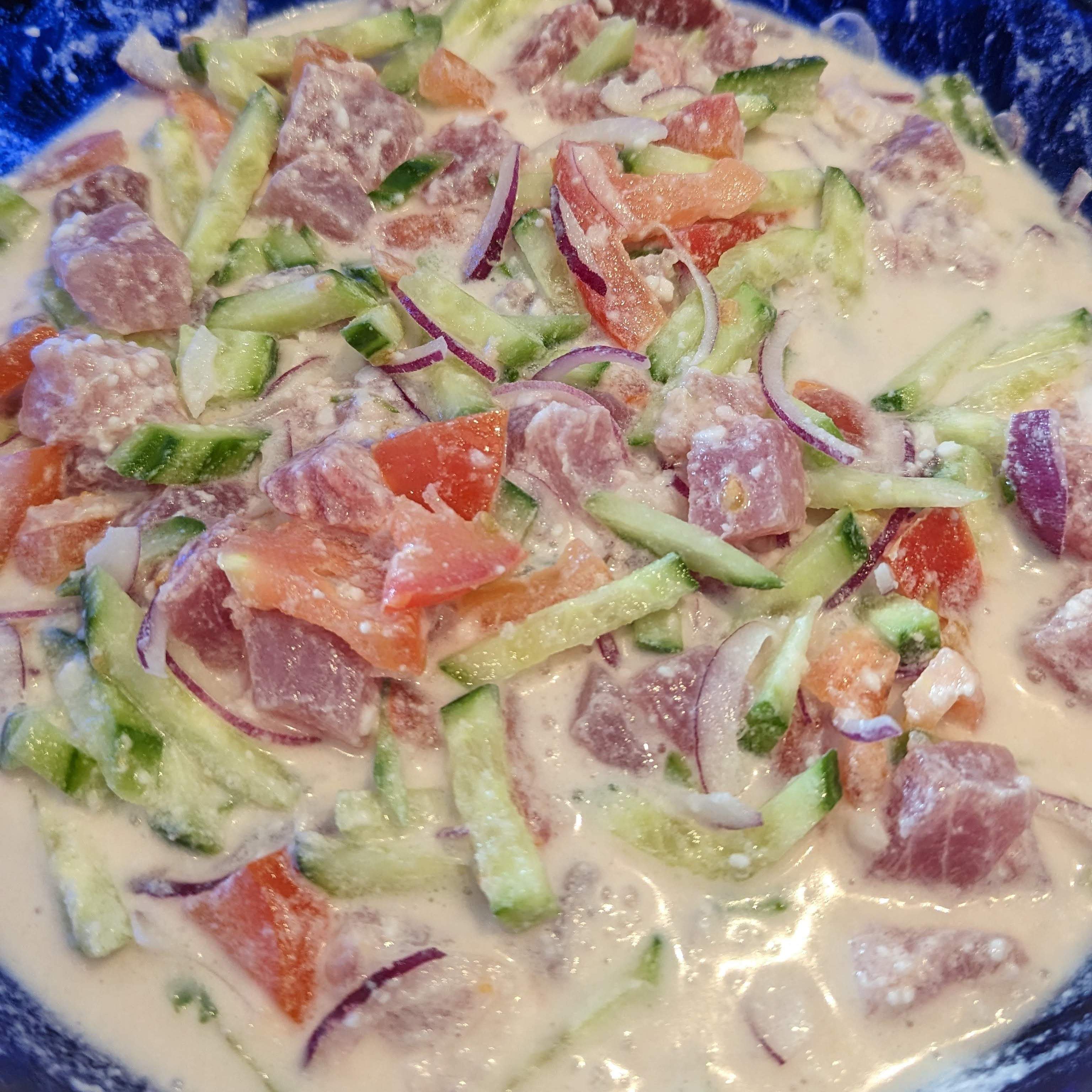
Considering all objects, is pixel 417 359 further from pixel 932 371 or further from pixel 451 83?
pixel 932 371

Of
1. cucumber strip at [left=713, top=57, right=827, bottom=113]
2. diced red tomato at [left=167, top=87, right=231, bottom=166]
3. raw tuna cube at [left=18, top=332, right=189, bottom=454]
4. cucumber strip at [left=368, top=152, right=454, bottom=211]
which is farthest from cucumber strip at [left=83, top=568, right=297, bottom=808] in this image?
cucumber strip at [left=713, top=57, right=827, bottom=113]

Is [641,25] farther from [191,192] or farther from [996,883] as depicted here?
[996,883]

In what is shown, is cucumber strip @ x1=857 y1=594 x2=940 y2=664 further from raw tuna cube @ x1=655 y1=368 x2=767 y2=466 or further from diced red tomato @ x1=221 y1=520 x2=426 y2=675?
diced red tomato @ x1=221 y1=520 x2=426 y2=675

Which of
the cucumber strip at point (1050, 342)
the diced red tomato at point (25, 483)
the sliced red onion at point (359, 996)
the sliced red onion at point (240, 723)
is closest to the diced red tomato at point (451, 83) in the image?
the diced red tomato at point (25, 483)

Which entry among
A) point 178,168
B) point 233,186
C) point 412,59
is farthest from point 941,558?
point 178,168

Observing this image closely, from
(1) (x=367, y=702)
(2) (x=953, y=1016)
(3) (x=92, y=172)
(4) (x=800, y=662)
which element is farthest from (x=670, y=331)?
(3) (x=92, y=172)

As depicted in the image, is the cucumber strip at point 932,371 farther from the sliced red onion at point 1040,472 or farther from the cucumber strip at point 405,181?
the cucumber strip at point 405,181
